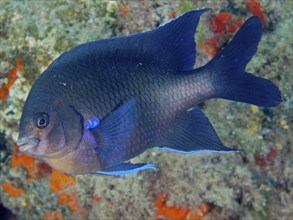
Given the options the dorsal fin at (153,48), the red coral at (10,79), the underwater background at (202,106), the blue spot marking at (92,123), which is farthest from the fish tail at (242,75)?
the red coral at (10,79)

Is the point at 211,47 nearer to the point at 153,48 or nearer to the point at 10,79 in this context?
the point at 153,48

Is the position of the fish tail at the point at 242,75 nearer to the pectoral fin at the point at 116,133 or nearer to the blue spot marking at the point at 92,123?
the pectoral fin at the point at 116,133

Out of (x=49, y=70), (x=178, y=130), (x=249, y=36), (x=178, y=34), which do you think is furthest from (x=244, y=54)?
(x=49, y=70)

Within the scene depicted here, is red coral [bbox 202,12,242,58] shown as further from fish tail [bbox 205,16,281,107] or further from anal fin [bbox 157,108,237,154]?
anal fin [bbox 157,108,237,154]

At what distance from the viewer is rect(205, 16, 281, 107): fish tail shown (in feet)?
7.25

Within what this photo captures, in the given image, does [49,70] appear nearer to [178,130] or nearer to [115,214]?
[178,130]

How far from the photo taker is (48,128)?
1919mm

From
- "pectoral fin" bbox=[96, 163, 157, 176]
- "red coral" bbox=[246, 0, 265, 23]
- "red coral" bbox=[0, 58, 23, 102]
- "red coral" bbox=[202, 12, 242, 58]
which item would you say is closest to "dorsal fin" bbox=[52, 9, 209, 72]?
"pectoral fin" bbox=[96, 163, 157, 176]

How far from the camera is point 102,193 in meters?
3.93

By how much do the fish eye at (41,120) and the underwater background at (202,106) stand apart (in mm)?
1838

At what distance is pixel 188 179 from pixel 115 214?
1.05 m

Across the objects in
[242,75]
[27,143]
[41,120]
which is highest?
[242,75]

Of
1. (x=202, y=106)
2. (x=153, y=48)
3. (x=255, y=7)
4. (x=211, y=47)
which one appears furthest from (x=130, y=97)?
(x=255, y=7)

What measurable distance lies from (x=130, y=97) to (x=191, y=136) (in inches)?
21.3
